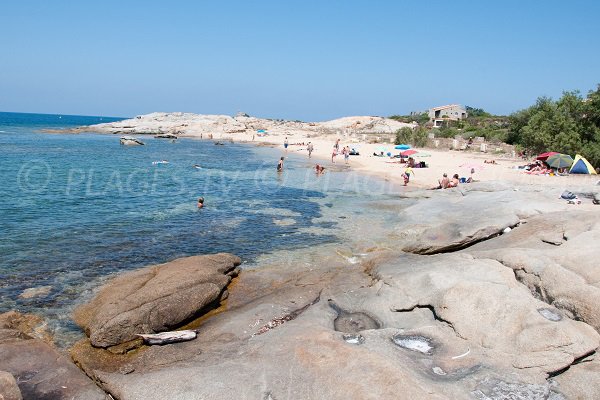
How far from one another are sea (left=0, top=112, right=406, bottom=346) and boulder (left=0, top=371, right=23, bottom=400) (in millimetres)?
3243

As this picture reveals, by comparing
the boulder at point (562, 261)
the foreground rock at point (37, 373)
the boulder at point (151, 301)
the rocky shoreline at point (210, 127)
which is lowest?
the foreground rock at point (37, 373)

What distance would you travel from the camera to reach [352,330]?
9.95m

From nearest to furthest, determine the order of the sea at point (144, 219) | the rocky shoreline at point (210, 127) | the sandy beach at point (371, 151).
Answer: the sea at point (144, 219)
the sandy beach at point (371, 151)
the rocky shoreline at point (210, 127)

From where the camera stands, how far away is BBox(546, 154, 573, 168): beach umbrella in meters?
32.3

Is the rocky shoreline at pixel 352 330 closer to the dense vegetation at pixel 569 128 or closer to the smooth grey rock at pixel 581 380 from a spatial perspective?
the smooth grey rock at pixel 581 380

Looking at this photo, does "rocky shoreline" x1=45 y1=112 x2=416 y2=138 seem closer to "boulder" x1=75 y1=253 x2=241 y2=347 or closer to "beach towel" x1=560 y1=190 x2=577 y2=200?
"beach towel" x1=560 y1=190 x2=577 y2=200

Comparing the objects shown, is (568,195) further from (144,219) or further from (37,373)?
(37,373)

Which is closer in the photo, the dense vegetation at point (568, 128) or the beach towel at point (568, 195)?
the beach towel at point (568, 195)

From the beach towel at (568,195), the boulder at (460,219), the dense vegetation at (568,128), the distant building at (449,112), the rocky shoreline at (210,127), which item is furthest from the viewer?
the distant building at (449,112)

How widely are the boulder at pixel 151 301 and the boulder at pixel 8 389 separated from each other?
281 centimetres

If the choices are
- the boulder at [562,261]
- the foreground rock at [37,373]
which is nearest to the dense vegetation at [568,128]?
the boulder at [562,261]

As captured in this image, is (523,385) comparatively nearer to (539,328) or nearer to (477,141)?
(539,328)

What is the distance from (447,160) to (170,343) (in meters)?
40.0

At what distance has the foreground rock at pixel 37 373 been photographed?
7418 millimetres
